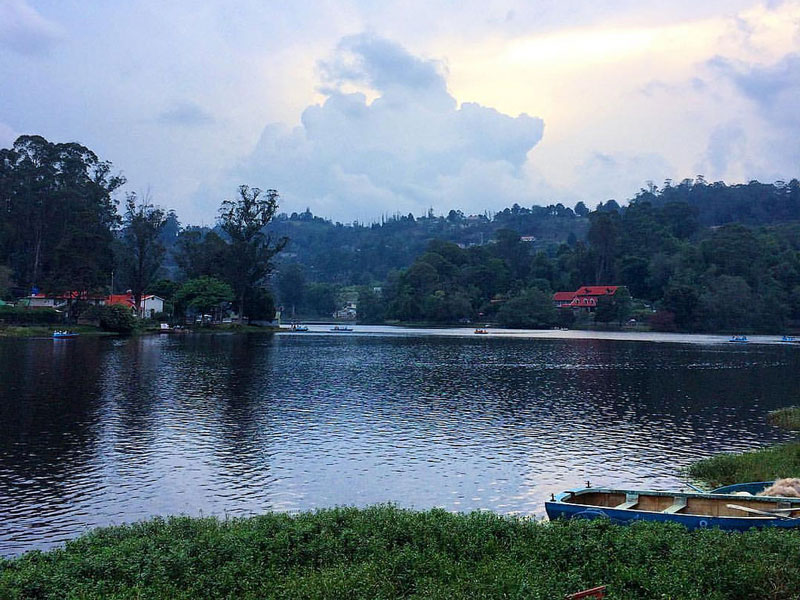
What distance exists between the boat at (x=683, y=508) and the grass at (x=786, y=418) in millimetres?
22761

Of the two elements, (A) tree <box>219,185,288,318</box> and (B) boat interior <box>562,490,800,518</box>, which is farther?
(A) tree <box>219,185,288,318</box>

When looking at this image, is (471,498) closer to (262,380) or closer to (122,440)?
(122,440)

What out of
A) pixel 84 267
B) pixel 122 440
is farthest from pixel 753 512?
pixel 84 267

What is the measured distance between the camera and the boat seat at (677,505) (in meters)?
19.4

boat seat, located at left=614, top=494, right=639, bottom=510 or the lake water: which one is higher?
boat seat, located at left=614, top=494, right=639, bottom=510

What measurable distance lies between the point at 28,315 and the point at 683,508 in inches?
4753

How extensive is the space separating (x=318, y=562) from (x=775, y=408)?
42465 mm

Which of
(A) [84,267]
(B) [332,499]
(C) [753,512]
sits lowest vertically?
(B) [332,499]

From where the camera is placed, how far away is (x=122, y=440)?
34219mm

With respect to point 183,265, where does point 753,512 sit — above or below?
below

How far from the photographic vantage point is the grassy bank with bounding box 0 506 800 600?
1409cm

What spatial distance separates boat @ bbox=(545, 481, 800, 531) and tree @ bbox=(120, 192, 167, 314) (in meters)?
126

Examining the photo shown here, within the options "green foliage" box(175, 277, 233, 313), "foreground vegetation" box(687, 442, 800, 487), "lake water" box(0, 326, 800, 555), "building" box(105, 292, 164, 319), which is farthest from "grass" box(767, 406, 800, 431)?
"building" box(105, 292, 164, 319)

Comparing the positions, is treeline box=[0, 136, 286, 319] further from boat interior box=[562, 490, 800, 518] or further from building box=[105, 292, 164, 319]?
boat interior box=[562, 490, 800, 518]
